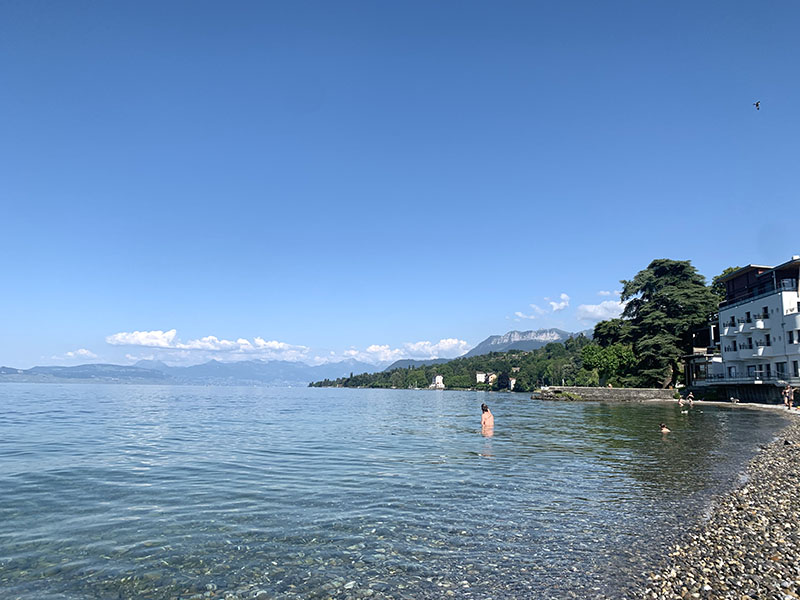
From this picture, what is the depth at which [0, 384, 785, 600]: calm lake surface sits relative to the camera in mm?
8836

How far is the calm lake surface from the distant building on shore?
146 feet

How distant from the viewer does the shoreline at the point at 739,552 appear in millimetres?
7941

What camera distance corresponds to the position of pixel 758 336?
65.3 m

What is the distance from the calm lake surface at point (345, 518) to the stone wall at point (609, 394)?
6042 centimetres

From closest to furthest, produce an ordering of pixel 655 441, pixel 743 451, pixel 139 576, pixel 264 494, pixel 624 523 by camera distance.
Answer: pixel 139 576, pixel 624 523, pixel 264 494, pixel 743 451, pixel 655 441

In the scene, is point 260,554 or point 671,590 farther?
point 260,554

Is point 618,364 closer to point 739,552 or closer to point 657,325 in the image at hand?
point 657,325

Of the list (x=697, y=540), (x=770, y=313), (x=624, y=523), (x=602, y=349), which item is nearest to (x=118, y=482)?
(x=624, y=523)

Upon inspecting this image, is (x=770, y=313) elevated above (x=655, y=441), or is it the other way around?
(x=770, y=313)

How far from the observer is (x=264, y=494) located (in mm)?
15305

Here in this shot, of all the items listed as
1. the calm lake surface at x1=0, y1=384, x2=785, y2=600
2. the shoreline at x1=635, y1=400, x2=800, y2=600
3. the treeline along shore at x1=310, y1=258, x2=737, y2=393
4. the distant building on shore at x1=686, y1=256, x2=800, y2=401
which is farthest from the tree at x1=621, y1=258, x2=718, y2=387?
the shoreline at x1=635, y1=400, x2=800, y2=600

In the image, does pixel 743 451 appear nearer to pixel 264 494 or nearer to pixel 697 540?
pixel 697 540

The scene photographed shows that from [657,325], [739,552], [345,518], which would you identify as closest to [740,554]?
Result: [739,552]

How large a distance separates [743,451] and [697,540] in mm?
16433
